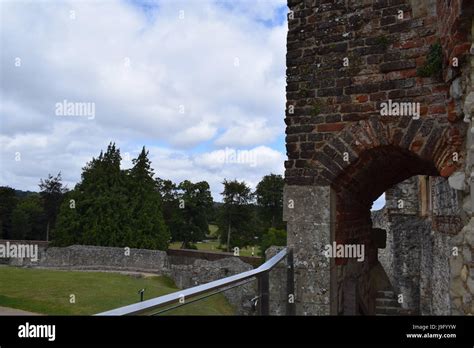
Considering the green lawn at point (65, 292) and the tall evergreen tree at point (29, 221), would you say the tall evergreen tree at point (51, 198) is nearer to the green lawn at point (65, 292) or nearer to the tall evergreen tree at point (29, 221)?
the tall evergreen tree at point (29, 221)

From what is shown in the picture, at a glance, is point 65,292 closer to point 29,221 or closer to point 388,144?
point 388,144

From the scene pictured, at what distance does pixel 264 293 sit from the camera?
12.5 ft

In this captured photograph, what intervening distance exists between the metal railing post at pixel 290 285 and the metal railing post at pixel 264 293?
0.62 metres

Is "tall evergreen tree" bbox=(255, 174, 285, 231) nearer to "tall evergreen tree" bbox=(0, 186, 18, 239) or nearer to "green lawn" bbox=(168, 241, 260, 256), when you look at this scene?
"green lawn" bbox=(168, 241, 260, 256)

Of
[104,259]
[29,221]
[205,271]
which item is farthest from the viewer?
[29,221]

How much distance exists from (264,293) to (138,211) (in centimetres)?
3266

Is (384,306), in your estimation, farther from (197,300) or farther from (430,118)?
(197,300)

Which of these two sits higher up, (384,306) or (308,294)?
(308,294)

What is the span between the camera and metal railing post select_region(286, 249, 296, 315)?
447 centimetres

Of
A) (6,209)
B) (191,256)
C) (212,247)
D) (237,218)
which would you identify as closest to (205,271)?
(191,256)

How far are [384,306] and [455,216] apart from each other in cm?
596

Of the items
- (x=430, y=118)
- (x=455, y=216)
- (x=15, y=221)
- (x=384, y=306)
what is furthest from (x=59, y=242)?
(x=430, y=118)

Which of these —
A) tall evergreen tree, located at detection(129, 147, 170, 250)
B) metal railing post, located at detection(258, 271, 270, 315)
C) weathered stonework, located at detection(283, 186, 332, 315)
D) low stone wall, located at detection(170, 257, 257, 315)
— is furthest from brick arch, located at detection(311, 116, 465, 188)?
tall evergreen tree, located at detection(129, 147, 170, 250)
